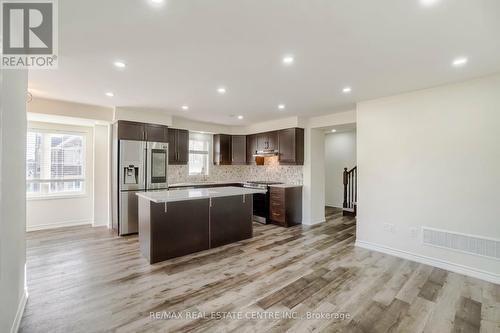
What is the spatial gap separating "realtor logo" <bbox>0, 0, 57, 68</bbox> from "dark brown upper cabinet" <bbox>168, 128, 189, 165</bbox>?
3.26 m

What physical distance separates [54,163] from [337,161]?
7817mm

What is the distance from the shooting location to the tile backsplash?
240 inches

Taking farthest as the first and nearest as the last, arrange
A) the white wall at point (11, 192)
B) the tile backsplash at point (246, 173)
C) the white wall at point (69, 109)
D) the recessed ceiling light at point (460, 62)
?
the tile backsplash at point (246, 173) < the white wall at point (69, 109) < the recessed ceiling light at point (460, 62) < the white wall at point (11, 192)

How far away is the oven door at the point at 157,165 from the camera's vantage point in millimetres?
5051

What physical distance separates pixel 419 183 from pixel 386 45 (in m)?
2.29

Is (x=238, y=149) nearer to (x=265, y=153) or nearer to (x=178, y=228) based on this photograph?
(x=265, y=153)

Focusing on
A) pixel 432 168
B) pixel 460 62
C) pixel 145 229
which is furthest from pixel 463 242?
pixel 145 229

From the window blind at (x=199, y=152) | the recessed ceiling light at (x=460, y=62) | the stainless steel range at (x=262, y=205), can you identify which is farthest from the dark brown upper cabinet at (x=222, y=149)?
the recessed ceiling light at (x=460, y=62)

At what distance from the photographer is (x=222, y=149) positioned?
6.82m

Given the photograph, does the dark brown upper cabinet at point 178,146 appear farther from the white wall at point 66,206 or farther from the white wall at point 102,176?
the white wall at point 66,206

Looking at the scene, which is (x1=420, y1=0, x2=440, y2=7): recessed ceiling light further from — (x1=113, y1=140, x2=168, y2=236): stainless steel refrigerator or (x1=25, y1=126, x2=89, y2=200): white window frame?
(x1=25, y1=126, x2=89, y2=200): white window frame

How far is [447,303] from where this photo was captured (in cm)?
243

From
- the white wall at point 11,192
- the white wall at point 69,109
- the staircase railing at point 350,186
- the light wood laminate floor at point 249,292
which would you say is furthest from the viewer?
the staircase railing at point 350,186

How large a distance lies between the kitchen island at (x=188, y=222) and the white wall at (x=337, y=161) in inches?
178
